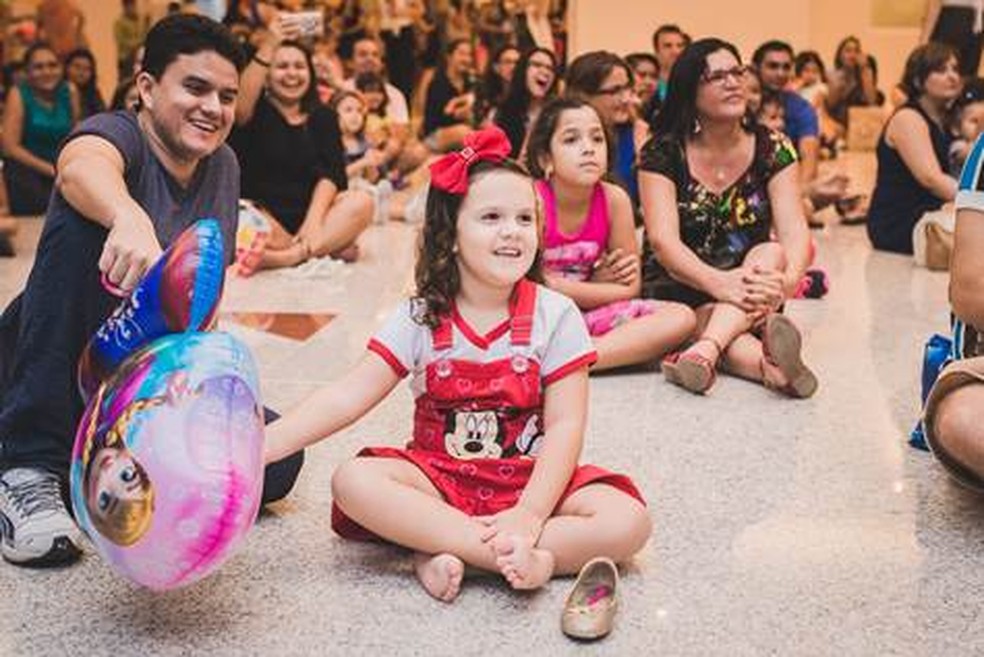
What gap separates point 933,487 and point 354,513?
1.28 meters

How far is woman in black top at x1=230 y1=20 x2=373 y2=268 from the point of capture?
5484 millimetres

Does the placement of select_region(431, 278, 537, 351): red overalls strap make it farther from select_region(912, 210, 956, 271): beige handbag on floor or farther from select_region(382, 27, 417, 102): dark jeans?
select_region(382, 27, 417, 102): dark jeans

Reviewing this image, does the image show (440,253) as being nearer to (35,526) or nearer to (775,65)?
(35,526)

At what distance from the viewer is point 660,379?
3.72 m

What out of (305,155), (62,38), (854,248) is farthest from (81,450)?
(62,38)

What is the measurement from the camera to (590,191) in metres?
3.77

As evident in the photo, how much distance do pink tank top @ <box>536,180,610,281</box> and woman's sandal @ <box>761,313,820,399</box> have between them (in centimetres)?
60

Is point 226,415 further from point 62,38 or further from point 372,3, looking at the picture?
point 372,3

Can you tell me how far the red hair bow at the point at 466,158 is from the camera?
7.57 ft

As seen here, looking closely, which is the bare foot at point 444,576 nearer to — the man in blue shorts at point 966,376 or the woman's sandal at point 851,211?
the man in blue shorts at point 966,376

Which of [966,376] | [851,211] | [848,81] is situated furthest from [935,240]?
[848,81]

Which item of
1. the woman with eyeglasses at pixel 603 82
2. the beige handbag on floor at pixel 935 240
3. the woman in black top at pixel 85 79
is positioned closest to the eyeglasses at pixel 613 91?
the woman with eyeglasses at pixel 603 82

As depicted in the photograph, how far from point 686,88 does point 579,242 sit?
571 mm

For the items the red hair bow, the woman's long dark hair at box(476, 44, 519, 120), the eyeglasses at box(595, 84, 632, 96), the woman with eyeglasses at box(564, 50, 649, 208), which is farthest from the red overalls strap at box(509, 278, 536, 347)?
the woman's long dark hair at box(476, 44, 519, 120)
